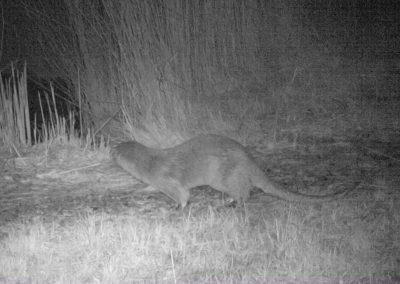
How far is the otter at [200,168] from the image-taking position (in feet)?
16.2

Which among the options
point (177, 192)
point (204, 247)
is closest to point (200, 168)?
point (177, 192)

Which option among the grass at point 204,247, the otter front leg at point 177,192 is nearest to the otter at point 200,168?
the otter front leg at point 177,192

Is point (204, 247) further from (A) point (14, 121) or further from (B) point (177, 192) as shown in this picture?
(A) point (14, 121)

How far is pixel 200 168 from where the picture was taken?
509cm

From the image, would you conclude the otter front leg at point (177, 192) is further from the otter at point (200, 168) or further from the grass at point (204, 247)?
the grass at point (204, 247)

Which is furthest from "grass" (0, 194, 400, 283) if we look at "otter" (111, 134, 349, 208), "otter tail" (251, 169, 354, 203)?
"otter" (111, 134, 349, 208)

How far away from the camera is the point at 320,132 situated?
7332mm

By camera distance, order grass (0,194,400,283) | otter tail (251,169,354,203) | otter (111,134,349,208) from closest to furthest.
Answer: grass (0,194,400,283)
otter tail (251,169,354,203)
otter (111,134,349,208)

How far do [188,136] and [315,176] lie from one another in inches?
77.5

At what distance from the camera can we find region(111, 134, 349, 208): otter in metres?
4.95

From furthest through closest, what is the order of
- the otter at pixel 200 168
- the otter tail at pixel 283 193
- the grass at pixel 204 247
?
the otter at pixel 200 168
the otter tail at pixel 283 193
the grass at pixel 204 247

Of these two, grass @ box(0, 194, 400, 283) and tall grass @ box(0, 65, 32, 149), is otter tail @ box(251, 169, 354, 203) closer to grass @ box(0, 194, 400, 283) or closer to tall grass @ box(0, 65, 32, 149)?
grass @ box(0, 194, 400, 283)

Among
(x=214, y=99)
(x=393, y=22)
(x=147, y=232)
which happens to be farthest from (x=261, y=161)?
(x=393, y=22)

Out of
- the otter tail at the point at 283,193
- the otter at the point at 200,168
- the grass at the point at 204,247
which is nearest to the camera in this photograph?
the grass at the point at 204,247
